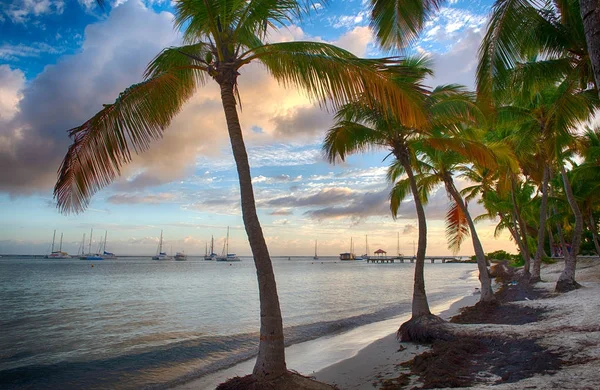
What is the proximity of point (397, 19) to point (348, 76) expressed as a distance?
4.21m

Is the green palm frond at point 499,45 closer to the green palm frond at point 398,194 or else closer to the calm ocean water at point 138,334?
the green palm frond at point 398,194

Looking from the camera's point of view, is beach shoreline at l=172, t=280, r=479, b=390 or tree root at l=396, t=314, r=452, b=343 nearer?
beach shoreline at l=172, t=280, r=479, b=390

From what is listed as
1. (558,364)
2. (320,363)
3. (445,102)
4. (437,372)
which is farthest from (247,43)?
(320,363)

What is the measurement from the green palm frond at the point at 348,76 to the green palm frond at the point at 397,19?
3.58 meters

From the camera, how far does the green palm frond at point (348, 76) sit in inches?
201

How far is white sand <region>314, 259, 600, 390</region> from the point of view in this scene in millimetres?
4867

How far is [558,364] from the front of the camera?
5547 mm

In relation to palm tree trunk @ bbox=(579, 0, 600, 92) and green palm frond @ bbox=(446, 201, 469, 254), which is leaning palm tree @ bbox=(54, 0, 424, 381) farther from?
green palm frond @ bbox=(446, 201, 469, 254)

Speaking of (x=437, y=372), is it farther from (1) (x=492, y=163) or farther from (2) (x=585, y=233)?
(2) (x=585, y=233)

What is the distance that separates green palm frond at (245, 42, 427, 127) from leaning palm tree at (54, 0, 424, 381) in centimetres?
1

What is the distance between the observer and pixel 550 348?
21.3ft

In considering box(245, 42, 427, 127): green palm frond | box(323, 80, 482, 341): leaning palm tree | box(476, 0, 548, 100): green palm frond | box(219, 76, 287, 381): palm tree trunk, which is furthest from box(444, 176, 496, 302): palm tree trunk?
box(219, 76, 287, 381): palm tree trunk

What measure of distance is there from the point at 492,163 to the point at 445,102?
232 cm

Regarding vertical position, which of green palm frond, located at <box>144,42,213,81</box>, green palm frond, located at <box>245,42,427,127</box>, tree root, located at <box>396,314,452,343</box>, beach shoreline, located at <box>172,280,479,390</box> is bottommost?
beach shoreline, located at <box>172,280,479,390</box>
